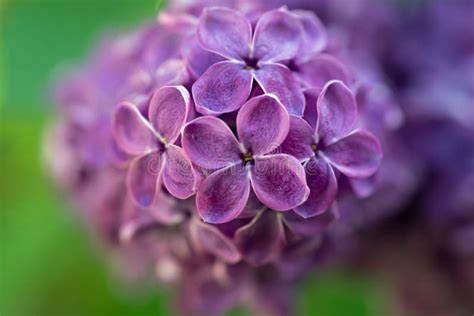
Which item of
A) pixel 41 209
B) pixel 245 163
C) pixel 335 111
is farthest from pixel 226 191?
pixel 41 209

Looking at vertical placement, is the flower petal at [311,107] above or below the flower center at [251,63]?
below

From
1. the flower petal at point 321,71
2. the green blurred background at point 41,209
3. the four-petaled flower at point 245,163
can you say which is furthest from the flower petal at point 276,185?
the green blurred background at point 41,209

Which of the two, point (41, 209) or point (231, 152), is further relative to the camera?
point (41, 209)

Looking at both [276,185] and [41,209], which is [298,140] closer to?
[276,185]

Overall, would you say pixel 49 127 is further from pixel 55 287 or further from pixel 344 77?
pixel 344 77

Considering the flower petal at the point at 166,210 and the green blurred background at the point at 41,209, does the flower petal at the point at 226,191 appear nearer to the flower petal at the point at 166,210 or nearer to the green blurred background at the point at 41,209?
the flower petal at the point at 166,210

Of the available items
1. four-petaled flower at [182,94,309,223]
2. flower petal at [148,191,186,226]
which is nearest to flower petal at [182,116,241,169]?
four-petaled flower at [182,94,309,223]

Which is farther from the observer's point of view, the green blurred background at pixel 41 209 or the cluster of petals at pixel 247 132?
the green blurred background at pixel 41 209
